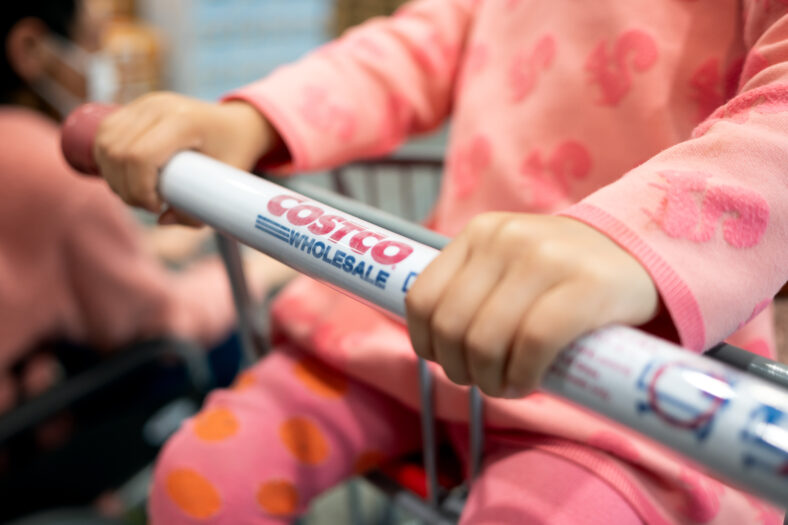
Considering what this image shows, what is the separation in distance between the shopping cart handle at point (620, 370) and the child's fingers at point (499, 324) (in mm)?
19

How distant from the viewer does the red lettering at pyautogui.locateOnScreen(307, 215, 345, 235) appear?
27cm

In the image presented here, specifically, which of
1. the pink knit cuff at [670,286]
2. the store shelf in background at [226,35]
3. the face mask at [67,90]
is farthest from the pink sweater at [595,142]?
the store shelf in background at [226,35]

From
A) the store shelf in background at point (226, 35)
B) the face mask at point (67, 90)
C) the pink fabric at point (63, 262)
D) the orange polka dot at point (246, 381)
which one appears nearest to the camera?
the orange polka dot at point (246, 381)

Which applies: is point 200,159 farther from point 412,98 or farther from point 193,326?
point 193,326

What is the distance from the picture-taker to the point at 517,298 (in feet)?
0.72

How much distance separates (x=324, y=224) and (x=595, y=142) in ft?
0.77

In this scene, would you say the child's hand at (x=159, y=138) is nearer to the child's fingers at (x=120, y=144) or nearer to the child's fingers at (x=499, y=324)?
the child's fingers at (x=120, y=144)

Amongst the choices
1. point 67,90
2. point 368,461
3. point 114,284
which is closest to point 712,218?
point 368,461

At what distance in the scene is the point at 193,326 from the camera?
104 cm

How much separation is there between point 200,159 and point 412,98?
25 cm

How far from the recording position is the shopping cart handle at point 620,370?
0.57 feet

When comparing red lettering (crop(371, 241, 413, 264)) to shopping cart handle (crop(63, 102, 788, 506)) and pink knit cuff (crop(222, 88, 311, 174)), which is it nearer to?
shopping cart handle (crop(63, 102, 788, 506))

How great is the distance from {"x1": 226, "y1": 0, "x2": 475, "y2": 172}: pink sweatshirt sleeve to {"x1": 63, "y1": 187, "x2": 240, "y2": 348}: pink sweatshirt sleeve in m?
0.39

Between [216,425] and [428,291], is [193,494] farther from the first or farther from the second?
[428,291]
